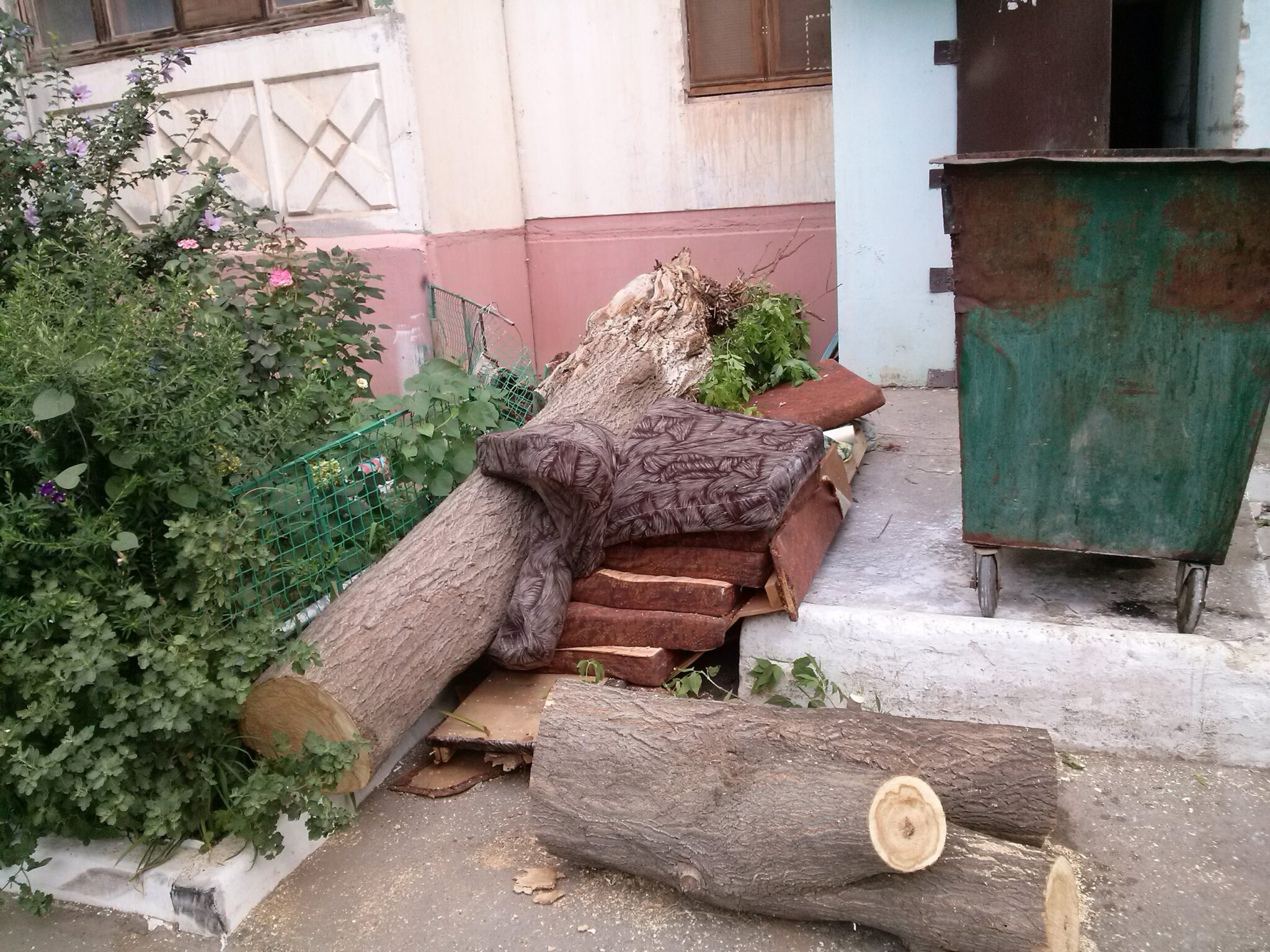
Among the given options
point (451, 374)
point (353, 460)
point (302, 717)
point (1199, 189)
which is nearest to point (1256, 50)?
point (1199, 189)

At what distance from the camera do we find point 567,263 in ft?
23.8

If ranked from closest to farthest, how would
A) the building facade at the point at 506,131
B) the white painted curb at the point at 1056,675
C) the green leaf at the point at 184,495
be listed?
the green leaf at the point at 184,495 → the white painted curb at the point at 1056,675 → the building facade at the point at 506,131

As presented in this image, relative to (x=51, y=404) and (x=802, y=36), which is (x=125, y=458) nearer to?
(x=51, y=404)

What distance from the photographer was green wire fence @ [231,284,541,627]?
3219 millimetres

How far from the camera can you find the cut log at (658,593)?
3479 mm

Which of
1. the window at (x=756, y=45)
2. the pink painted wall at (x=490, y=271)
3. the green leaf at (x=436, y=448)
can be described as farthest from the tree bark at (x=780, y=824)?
the window at (x=756, y=45)

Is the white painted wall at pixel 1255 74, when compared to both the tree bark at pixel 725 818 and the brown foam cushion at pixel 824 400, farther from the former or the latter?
the tree bark at pixel 725 818

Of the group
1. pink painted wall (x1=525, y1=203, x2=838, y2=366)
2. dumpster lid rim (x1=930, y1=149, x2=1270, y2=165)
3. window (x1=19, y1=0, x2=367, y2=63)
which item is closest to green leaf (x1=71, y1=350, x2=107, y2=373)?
dumpster lid rim (x1=930, y1=149, x2=1270, y2=165)

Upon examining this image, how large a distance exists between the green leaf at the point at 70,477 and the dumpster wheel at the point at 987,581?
2603 millimetres

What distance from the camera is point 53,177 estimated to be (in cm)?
386

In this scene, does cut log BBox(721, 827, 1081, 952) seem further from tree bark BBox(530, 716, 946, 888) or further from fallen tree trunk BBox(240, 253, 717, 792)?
fallen tree trunk BBox(240, 253, 717, 792)

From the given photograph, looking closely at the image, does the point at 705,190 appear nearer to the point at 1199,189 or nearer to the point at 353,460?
the point at 353,460

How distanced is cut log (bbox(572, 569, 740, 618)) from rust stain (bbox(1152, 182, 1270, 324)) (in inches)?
63.6

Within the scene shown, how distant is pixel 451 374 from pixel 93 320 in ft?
5.29
